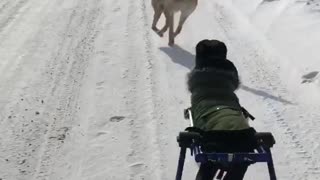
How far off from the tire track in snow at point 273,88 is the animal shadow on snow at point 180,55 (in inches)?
26.7

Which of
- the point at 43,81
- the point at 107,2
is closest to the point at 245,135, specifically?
the point at 43,81

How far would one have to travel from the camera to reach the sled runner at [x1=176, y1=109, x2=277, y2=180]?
3.31 metres

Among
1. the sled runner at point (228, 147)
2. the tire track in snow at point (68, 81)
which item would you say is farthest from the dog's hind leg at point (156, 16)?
the sled runner at point (228, 147)

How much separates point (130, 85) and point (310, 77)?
218 centimetres

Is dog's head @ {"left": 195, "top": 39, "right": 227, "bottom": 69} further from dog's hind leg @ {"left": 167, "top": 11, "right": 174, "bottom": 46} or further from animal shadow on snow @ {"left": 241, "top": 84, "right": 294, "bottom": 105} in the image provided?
dog's hind leg @ {"left": 167, "top": 11, "right": 174, "bottom": 46}

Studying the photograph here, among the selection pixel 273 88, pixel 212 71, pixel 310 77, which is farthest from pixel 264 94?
pixel 212 71

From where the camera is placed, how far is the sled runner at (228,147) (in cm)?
331

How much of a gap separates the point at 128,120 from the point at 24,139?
108cm

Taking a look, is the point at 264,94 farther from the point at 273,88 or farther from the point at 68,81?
the point at 68,81

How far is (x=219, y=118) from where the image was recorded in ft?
11.5

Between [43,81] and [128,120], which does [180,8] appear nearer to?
[43,81]

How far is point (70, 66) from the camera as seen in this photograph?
25.0 ft

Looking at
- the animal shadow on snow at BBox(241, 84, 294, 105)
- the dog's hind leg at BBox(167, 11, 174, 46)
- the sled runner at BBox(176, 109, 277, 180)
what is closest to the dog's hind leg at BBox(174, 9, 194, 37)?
the dog's hind leg at BBox(167, 11, 174, 46)

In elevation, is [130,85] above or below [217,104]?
below
